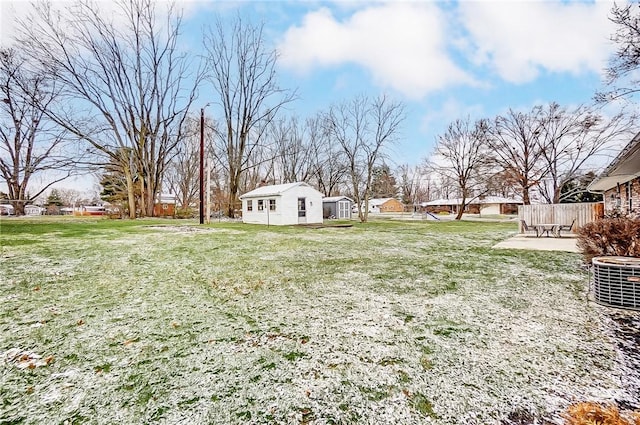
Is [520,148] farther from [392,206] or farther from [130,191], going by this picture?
[392,206]

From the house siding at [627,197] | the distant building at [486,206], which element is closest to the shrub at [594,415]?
the house siding at [627,197]

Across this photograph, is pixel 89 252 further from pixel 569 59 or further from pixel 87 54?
pixel 87 54

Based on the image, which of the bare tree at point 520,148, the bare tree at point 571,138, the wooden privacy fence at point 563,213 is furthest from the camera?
the bare tree at point 520,148

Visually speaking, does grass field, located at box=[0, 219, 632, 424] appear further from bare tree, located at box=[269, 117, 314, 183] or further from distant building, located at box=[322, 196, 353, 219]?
bare tree, located at box=[269, 117, 314, 183]

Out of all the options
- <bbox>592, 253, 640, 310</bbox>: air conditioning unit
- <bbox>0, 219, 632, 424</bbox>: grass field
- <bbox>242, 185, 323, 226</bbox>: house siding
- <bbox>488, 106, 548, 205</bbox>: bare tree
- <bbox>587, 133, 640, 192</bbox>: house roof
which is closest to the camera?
<bbox>0, 219, 632, 424</bbox>: grass field

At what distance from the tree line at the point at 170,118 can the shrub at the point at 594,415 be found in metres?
17.8

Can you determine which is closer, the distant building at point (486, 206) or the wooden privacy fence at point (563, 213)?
the wooden privacy fence at point (563, 213)

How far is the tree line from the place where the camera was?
1966 centimetres

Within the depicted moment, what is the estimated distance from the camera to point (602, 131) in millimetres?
20766

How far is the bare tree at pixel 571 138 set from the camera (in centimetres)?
2052

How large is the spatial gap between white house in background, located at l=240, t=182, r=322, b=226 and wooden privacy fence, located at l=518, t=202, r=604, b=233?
39.6 ft

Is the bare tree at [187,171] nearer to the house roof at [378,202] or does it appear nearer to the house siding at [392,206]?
the house roof at [378,202]

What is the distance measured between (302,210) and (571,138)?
20.2 meters

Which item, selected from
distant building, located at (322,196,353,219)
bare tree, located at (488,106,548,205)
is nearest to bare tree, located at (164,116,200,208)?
distant building, located at (322,196,353,219)
